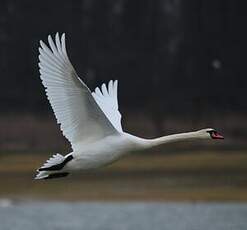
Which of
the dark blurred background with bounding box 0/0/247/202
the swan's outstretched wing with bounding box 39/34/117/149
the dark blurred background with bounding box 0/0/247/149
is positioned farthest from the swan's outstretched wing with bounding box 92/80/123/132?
the dark blurred background with bounding box 0/0/247/149

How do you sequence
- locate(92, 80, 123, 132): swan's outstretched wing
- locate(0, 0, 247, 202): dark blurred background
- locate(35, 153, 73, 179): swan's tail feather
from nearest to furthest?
locate(35, 153, 73, 179): swan's tail feather → locate(92, 80, 123, 132): swan's outstretched wing → locate(0, 0, 247, 202): dark blurred background

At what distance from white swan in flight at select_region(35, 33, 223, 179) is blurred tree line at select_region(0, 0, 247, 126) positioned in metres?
33.1

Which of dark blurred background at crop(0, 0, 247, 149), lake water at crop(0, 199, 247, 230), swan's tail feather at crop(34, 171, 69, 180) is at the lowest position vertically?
dark blurred background at crop(0, 0, 247, 149)

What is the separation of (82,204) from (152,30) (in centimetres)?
2425

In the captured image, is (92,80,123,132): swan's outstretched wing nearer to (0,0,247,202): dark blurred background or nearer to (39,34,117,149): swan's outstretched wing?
(39,34,117,149): swan's outstretched wing

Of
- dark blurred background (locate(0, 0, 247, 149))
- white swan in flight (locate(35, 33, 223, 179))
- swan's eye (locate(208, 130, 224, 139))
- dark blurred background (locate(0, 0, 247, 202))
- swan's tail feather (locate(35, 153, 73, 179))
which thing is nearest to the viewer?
white swan in flight (locate(35, 33, 223, 179))

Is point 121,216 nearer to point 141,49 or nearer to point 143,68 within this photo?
point 143,68

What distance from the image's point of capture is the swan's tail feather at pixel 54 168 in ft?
37.8

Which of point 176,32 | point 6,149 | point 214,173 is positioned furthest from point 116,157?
point 176,32

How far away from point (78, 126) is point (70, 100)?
1.22 feet

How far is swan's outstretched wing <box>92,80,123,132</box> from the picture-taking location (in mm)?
12852

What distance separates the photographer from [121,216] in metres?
26.9

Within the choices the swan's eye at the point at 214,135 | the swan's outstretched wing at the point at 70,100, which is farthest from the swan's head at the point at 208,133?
the swan's outstretched wing at the point at 70,100

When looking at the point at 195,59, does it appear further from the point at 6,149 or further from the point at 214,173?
the point at 214,173
